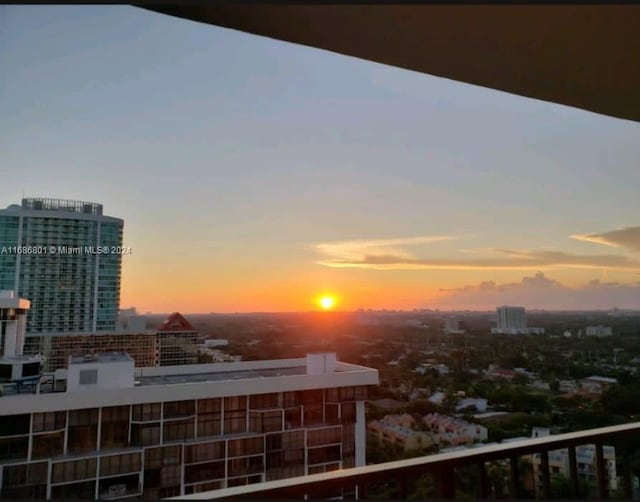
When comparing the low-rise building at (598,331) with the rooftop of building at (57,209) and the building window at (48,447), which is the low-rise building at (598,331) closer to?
the rooftop of building at (57,209)

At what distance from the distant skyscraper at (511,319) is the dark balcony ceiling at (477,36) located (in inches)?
50.8

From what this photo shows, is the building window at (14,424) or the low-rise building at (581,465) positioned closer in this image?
the low-rise building at (581,465)

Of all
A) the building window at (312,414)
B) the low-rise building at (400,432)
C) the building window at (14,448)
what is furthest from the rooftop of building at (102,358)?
the low-rise building at (400,432)

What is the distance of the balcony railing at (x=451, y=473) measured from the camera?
922mm

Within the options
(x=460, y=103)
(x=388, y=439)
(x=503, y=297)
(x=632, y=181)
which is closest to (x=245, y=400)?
(x=388, y=439)

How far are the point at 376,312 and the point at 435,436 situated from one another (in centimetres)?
67

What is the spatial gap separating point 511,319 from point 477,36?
5.50 ft

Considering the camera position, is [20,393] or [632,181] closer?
[20,393]

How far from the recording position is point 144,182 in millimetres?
2133

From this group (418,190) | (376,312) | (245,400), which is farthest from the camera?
(418,190)

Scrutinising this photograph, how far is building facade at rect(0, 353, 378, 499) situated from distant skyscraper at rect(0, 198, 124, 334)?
238mm

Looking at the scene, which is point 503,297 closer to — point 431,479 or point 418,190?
point 418,190

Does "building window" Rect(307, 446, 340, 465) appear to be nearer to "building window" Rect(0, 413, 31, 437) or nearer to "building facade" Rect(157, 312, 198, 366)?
"building facade" Rect(157, 312, 198, 366)

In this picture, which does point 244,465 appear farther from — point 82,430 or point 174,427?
point 82,430
